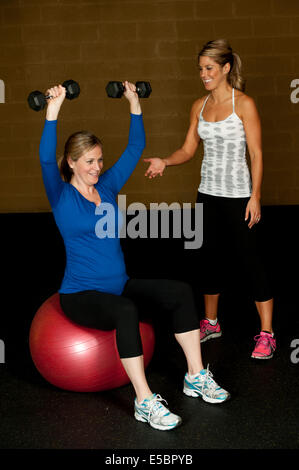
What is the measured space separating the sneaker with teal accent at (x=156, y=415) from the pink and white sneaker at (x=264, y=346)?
2.27ft

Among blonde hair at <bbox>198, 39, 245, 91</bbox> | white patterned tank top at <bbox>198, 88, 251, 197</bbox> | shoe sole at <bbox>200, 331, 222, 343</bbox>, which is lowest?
shoe sole at <bbox>200, 331, 222, 343</bbox>

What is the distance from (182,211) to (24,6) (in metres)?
2.38

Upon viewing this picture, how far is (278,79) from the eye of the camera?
18.0 ft

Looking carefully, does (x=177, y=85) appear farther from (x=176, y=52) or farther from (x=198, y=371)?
(x=198, y=371)

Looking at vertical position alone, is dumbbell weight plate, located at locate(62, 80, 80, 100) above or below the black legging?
above

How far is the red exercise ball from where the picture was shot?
7.55 ft

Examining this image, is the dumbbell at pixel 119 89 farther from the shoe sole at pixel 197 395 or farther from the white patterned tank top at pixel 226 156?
the shoe sole at pixel 197 395

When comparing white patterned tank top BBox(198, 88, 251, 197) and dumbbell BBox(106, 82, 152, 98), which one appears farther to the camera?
white patterned tank top BBox(198, 88, 251, 197)

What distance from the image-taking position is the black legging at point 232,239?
2703 mm

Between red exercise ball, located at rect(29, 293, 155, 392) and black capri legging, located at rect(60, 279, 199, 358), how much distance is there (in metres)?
0.05
